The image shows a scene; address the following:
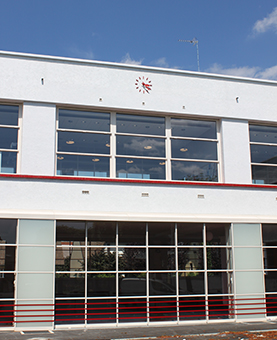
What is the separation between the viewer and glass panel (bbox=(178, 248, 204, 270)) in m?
13.5

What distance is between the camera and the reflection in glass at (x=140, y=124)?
14.6m

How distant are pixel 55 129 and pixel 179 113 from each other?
447 centimetres

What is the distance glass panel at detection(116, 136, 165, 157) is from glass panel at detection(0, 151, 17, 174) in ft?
11.4

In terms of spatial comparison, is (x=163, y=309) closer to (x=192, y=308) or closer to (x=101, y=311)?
(x=192, y=308)

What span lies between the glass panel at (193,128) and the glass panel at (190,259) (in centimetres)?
423

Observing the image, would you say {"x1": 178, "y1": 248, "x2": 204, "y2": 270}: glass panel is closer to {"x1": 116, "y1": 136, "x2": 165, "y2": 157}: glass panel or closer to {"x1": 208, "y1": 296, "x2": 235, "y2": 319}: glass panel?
{"x1": 208, "y1": 296, "x2": 235, "y2": 319}: glass panel

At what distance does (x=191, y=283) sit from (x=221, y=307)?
4.39 ft

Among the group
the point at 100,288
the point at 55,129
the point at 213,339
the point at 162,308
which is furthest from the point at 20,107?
the point at 213,339

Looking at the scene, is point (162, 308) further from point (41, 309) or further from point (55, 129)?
point (55, 129)

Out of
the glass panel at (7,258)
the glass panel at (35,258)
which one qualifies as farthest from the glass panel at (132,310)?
the glass panel at (7,258)

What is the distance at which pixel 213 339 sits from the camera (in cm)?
1119

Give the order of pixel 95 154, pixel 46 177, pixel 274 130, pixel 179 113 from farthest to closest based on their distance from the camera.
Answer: pixel 274 130, pixel 179 113, pixel 95 154, pixel 46 177

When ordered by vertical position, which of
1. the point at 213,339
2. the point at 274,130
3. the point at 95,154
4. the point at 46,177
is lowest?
the point at 213,339

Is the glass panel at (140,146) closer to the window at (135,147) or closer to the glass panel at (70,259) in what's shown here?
the window at (135,147)
